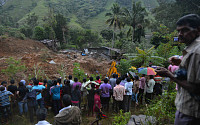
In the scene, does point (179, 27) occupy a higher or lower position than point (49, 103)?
higher

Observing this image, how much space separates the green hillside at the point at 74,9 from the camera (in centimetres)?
6988

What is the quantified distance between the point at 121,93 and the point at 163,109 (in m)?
2.20

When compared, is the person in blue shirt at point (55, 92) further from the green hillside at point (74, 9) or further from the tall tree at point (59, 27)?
Result: the green hillside at point (74, 9)

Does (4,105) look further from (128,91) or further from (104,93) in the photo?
(128,91)

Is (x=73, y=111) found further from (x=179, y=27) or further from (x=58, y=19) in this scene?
(x=58, y=19)

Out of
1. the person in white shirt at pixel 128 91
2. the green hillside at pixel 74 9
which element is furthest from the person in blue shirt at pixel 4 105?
the green hillside at pixel 74 9

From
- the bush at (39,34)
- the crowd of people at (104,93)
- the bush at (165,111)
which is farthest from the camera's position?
the bush at (39,34)

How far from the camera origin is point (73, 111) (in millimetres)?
2695

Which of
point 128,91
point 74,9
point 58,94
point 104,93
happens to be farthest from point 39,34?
point 74,9

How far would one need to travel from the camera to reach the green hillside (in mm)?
69875

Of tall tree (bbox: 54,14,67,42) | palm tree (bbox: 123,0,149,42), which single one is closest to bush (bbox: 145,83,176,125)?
palm tree (bbox: 123,0,149,42)

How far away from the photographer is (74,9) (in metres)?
84.7

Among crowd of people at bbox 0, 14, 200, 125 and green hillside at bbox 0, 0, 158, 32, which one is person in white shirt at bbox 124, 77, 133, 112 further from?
green hillside at bbox 0, 0, 158, 32

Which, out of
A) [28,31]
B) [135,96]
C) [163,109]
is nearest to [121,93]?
[135,96]
